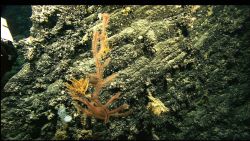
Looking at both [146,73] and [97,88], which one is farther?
[146,73]

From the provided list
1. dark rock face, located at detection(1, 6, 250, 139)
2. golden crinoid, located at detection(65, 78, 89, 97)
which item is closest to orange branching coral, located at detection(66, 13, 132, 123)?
golden crinoid, located at detection(65, 78, 89, 97)

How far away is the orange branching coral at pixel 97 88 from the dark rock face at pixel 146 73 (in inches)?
5.0

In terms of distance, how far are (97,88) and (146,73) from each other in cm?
75

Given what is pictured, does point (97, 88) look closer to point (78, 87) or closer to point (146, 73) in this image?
point (78, 87)

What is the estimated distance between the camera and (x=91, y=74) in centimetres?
386

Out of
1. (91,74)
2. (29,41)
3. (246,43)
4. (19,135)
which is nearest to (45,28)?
(29,41)

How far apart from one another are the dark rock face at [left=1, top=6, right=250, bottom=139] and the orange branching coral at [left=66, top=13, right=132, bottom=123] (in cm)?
13

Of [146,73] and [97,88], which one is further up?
[146,73]

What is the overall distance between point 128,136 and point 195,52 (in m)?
1.51

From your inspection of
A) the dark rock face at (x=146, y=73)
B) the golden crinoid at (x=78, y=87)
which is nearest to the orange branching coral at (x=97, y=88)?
the golden crinoid at (x=78, y=87)

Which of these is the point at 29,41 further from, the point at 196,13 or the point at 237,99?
the point at 237,99

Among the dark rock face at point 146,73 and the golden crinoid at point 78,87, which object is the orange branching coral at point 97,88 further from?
the dark rock face at point 146,73

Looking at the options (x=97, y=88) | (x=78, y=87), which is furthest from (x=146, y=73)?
(x=78, y=87)

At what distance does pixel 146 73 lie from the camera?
3873mm
